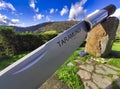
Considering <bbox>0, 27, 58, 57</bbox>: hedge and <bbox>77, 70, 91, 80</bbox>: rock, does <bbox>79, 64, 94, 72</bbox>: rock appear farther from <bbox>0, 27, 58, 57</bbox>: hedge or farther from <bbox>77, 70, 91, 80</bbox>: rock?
<bbox>0, 27, 58, 57</bbox>: hedge

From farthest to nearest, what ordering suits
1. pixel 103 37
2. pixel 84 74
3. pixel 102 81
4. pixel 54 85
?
pixel 103 37, pixel 84 74, pixel 102 81, pixel 54 85

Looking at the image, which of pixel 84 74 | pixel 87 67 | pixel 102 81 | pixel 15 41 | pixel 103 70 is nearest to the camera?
pixel 102 81

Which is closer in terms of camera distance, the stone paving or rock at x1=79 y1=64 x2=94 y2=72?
the stone paving

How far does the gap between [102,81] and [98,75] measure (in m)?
0.35

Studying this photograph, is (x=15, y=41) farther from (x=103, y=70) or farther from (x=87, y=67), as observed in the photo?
(x=103, y=70)

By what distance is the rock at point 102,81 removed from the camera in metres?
3.32

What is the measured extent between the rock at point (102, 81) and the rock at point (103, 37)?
1.85 m

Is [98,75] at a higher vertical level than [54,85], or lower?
lower

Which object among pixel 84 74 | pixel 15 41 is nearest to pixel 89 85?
pixel 84 74

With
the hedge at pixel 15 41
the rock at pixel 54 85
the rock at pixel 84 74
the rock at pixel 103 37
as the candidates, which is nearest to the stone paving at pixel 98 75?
the rock at pixel 84 74

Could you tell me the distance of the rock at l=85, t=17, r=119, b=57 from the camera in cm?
532

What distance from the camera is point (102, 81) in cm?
353

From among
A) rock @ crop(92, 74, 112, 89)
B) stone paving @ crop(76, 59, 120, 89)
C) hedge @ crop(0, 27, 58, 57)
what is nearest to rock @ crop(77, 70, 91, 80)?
stone paving @ crop(76, 59, 120, 89)

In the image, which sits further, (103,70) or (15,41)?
(15,41)
